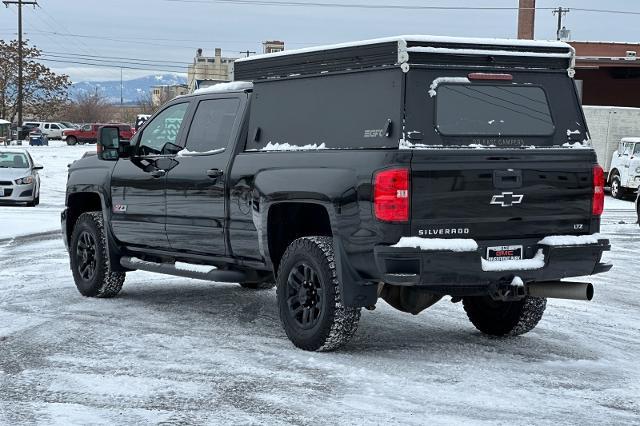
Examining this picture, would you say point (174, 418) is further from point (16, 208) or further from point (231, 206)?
point (16, 208)

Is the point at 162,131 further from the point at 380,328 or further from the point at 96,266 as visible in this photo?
the point at 380,328

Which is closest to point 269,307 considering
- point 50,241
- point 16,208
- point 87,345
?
point 87,345

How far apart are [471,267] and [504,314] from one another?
1.68 meters

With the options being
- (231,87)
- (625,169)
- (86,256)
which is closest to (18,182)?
(86,256)

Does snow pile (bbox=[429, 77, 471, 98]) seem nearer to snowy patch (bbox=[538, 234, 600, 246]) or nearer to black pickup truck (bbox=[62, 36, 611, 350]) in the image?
black pickup truck (bbox=[62, 36, 611, 350])

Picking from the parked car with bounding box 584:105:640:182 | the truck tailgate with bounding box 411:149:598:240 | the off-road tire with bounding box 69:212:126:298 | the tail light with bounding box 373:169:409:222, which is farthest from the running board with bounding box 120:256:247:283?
the parked car with bounding box 584:105:640:182

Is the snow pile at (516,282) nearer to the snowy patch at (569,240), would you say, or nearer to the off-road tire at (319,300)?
the snowy patch at (569,240)

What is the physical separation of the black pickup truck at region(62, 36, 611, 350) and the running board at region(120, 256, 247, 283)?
3cm

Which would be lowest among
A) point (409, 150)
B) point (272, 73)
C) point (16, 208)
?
point (16, 208)

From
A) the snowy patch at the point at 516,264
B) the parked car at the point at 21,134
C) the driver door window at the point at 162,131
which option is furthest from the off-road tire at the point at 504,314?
the parked car at the point at 21,134

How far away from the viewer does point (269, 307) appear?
413 inches

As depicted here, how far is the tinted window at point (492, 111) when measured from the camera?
7602 millimetres

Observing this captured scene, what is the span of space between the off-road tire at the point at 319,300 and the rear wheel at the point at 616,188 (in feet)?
89.2

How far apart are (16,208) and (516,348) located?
20545 mm
